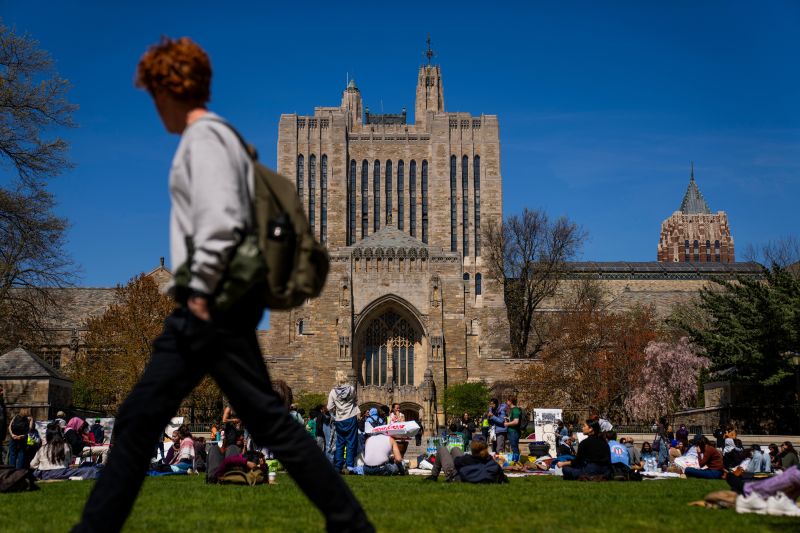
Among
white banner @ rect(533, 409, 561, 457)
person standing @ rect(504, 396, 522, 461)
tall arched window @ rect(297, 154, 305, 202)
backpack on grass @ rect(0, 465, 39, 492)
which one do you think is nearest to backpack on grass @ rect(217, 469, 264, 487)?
backpack on grass @ rect(0, 465, 39, 492)

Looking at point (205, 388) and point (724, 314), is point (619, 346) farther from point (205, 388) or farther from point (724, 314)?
point (205, 388)

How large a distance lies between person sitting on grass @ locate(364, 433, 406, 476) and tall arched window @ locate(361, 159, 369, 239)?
5607 cm

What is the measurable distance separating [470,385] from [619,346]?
28.1ft

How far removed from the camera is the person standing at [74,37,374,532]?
145 inches

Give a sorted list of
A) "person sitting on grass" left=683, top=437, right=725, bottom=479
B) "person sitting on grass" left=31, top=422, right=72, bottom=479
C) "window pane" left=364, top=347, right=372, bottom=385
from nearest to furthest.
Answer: "person sitting on grass" left=683, top=437, right=725, bottom=479
"person sitting on grass" left=31, top=422, right=72, bottom=479
"window pane" left=364, top=347, right=372, bottom=385

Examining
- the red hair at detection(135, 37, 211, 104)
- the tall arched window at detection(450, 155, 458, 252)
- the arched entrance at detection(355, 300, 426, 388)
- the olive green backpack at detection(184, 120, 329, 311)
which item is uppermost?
the tall arched window at detection(450, 155, 458, 252)

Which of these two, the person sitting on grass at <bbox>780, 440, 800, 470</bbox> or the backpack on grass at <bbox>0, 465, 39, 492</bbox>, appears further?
the person sitting on grass at <bbox>780, 440, 800, 470</bbox>

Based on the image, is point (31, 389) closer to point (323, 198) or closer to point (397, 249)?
point (397, 249)

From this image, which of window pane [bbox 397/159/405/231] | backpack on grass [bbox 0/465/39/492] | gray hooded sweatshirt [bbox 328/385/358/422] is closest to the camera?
backpack on grass [bbox 0/465/39/492]

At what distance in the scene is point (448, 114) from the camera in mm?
71812

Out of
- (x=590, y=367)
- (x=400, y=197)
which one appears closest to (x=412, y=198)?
(x=400, y=197)

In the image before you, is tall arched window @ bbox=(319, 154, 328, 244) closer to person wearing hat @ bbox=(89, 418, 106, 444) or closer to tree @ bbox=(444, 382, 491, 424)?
tree @ bbox=(444, 382, 491, 424)

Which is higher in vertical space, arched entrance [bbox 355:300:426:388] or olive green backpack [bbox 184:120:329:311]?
arched entrance [bbox 355:300:426:388]

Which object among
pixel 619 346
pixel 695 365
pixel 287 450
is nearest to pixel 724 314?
pixel 619 346
